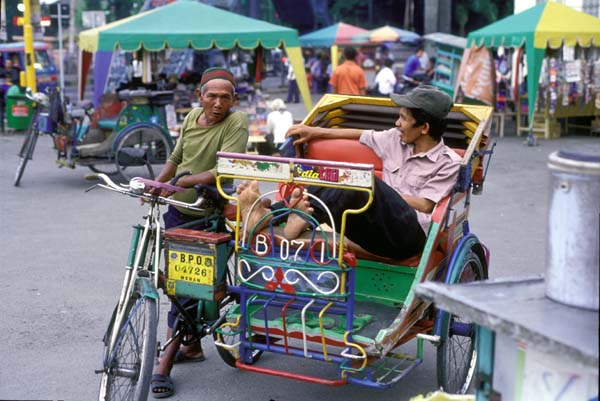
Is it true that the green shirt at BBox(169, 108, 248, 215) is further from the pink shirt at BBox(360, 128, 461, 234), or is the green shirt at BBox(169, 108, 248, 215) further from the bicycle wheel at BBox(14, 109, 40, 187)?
the bicycle wheel at BBox(14, 109, 40, 187)

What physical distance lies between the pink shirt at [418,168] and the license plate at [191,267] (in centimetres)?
111

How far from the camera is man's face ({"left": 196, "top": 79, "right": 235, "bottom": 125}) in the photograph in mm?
4703

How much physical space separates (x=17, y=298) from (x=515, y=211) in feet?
18.2

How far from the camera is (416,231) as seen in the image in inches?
167

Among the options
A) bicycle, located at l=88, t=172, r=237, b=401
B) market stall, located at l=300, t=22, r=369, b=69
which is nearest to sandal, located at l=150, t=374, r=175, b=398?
bicycle, located at l=88, t=172, r=237, b=401

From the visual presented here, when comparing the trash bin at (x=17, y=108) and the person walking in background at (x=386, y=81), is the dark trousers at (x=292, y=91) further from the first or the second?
the trash bin at (x=17, y=108)

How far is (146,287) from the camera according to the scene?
4051 millimetres

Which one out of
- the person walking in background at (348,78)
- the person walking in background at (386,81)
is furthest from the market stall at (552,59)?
the person walking in background at (386,81)

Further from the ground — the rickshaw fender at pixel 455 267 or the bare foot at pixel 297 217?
the bare foot at pixel 297 217

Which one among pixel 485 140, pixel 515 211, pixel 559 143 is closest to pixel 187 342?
pixel 485 140

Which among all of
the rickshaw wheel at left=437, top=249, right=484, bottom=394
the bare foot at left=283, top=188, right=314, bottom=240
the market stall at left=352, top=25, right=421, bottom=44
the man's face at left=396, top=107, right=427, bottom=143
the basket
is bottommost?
the rickshaw wheel at left=437, top=249, right=484, bottom=394

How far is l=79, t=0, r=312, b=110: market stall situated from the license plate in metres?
9.58

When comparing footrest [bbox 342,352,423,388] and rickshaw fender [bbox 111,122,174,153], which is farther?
rickshaw fender [bbox 111,122,174,153]

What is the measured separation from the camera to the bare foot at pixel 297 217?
3.90m
